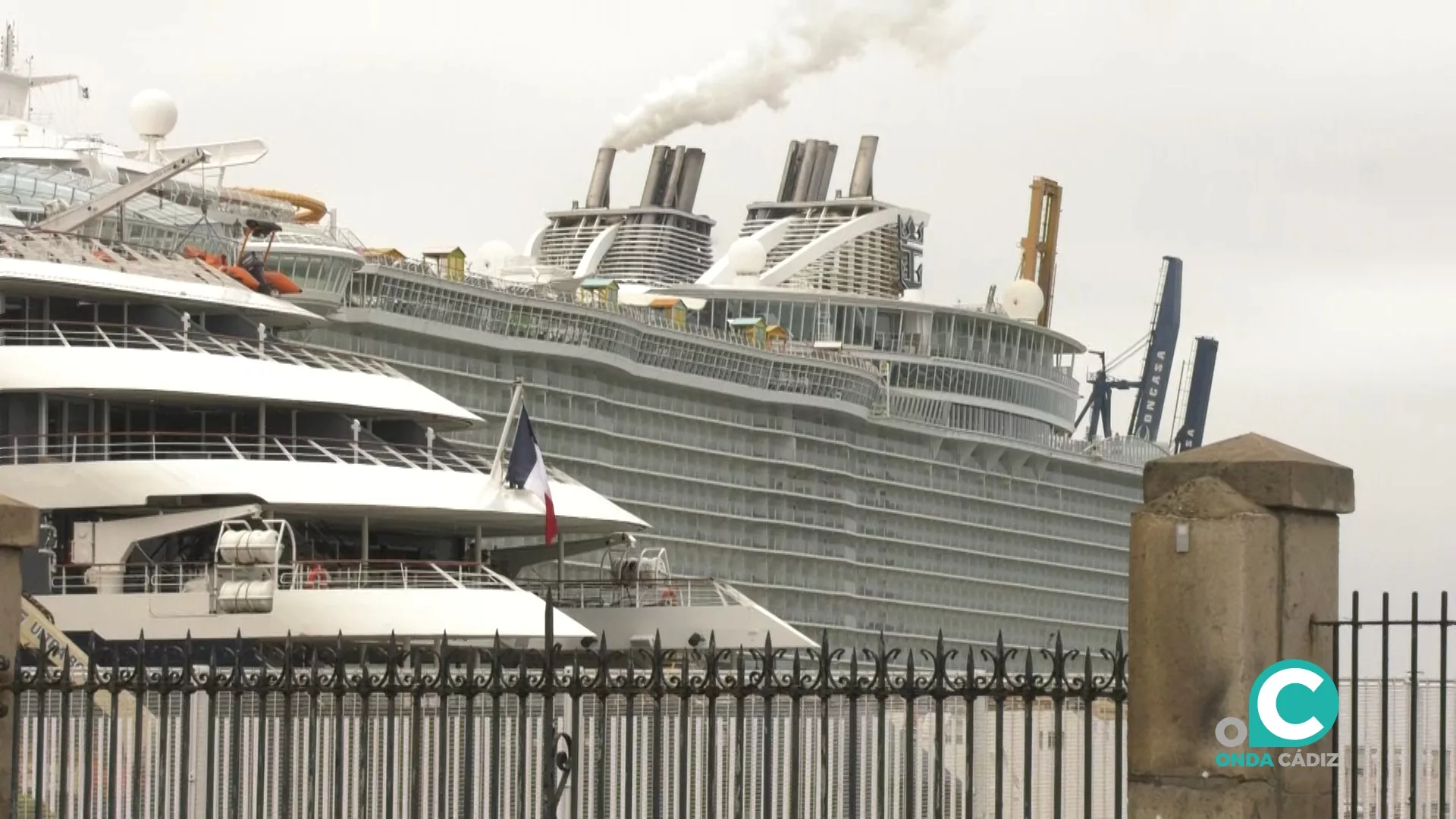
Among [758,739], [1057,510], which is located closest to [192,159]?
[758,739]

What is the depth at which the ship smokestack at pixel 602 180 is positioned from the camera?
90000 millimetres

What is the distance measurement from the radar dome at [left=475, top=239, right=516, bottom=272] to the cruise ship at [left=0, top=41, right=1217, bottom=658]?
0.23ft

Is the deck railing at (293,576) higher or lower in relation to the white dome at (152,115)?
lower

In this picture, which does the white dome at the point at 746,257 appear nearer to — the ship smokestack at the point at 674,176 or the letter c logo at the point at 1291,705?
the ship smokestack at the point at 674,176

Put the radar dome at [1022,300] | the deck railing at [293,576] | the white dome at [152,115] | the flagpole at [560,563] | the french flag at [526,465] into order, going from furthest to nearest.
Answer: the radar dome at [1022,300] < the white dome at [152,115] < the flagpole at [560,563] < the french flag at [526,465] < the deck railing at [293,576]

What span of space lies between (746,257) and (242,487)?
4913cm

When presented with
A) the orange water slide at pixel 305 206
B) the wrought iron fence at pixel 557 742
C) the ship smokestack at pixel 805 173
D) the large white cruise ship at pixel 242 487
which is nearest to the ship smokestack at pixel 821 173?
the ship smokestack at pixel 805 173

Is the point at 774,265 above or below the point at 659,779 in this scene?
above

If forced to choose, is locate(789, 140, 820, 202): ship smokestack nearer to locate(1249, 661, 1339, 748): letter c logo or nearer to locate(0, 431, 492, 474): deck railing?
locate(0, 431, 492, 474): deck railing

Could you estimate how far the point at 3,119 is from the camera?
5744 centimetres

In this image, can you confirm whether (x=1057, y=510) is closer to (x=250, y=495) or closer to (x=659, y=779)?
(x=250, y=495)

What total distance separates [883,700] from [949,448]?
75948 mm

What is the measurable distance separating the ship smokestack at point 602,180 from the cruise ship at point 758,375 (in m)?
0.08

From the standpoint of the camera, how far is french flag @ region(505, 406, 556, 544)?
38531 mm
